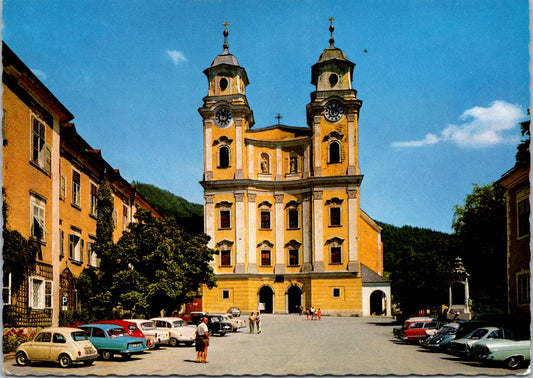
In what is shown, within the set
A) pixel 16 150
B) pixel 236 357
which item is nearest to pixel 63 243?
pixel 16 150

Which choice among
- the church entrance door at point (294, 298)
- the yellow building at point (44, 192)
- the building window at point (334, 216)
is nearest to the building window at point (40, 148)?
the yellow building at point (44, 192)

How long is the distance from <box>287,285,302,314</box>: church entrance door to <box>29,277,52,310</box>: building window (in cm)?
4078

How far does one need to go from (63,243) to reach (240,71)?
41.1 metres

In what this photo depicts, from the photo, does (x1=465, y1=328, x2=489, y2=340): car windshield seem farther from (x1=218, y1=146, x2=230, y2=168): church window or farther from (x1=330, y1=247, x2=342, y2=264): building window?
(x1=218, y1=146, x2=230, y2=168): church window

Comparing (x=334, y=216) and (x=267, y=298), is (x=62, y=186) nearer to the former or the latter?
(x=334, y=216)

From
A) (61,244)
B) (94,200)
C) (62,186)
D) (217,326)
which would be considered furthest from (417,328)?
(94,200)

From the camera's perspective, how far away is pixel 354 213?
210ft

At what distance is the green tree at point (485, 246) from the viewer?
166 ft

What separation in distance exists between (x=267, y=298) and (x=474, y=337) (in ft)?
148

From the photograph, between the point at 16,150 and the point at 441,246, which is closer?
the point at 16,150

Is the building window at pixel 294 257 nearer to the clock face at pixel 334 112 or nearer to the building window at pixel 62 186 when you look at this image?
the clock face at pixel 334 112

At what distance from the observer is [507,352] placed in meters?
19.2

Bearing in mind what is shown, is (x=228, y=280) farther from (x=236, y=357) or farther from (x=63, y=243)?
(x=236, y=357)

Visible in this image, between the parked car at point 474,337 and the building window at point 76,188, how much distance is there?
63.9 feet
